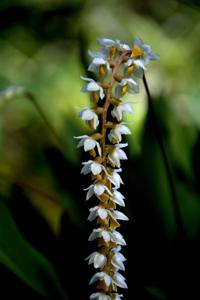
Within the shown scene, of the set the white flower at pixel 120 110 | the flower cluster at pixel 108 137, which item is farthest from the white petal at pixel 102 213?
the white flower at pixel 120 110

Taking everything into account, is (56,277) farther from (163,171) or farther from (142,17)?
(142,17)

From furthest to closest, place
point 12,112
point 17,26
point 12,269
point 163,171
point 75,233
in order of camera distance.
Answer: point 17,26 < point 12,112 < point 163,171 < point 75,233 < point 12,269

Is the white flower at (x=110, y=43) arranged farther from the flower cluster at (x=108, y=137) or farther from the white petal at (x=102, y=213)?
the white petal at (x=102, y=213)

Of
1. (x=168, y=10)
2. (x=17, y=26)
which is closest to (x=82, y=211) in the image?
(x=17, y=26)

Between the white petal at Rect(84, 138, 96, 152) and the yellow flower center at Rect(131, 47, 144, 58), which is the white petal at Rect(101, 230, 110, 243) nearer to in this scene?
the white petal at Rect(84, 138, 96, 152)

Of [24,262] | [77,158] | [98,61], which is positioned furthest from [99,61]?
[77,158]
